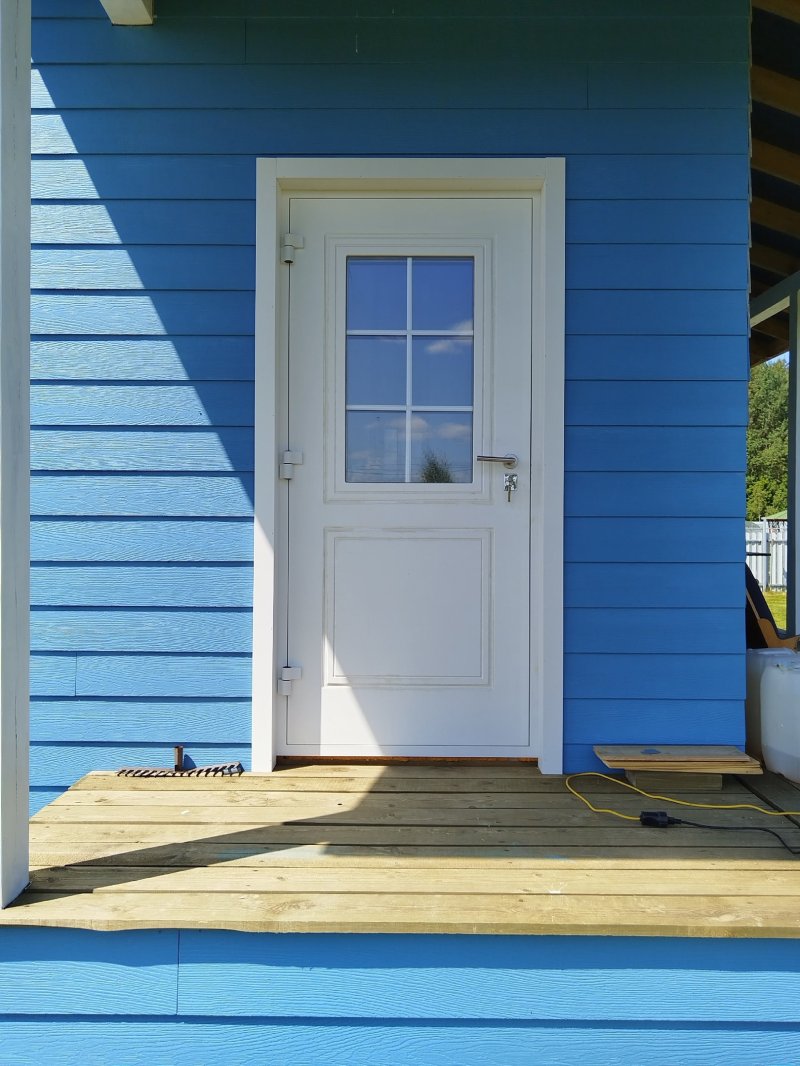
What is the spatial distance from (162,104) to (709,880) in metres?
2.68

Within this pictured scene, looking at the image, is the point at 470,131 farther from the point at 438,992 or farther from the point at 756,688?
the point at 438,992

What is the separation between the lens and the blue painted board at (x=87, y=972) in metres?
1.58

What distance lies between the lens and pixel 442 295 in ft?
8.42

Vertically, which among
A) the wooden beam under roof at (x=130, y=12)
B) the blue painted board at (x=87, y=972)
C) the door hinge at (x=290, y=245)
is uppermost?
the wooden beam under roof at (x=130, y=12)

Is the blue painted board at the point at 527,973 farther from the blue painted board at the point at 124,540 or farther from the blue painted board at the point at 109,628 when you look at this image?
the blue painted board at the point at 124,540

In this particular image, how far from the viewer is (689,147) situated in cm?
247

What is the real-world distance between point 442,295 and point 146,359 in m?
0.98

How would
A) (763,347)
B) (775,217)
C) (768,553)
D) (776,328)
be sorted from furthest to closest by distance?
(768,553), (763,347), (776,328), (775,217)

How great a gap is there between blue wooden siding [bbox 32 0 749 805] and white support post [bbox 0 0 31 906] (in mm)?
842

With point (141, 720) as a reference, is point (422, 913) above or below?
below

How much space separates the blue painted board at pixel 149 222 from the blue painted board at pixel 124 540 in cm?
90

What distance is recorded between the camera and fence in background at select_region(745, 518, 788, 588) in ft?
40.2

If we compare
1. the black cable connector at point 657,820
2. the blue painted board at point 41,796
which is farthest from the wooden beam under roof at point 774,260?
the blue painted board at point 41,796

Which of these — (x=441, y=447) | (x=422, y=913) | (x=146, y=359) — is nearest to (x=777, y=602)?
(x=441, y=447)
